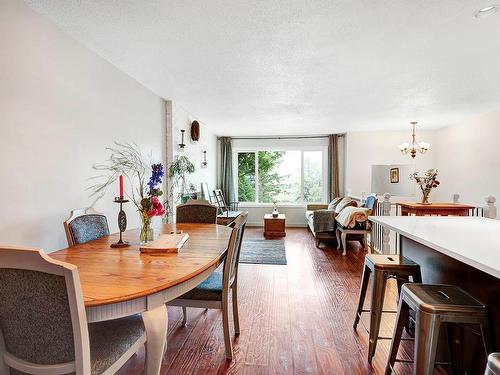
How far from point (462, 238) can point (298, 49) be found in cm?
192

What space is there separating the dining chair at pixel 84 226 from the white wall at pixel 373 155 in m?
5.55

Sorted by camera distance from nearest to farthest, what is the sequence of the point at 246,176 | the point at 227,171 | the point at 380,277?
the point at 380,277 → the point at 227,171 → the point at 246,176

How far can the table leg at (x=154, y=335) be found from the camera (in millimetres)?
1098

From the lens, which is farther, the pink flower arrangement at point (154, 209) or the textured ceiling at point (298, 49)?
the textured ceiling at point (298, 49)

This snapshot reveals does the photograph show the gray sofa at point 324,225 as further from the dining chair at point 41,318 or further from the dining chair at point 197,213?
the dining chair at point 41,318

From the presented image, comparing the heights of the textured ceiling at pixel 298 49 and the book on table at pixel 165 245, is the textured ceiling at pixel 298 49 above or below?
above

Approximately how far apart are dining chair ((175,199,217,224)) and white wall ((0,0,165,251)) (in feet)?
2.48

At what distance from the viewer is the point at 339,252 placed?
4.57m

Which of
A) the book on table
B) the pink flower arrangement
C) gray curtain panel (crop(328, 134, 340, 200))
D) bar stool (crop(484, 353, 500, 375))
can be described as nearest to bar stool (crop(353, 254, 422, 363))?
bar stool (crop(484, 353, 500, 375))

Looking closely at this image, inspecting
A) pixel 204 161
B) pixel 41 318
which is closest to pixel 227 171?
pixel 204 161

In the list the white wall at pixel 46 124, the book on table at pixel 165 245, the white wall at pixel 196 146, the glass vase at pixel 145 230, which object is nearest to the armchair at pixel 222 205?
the white wall at pixel 196 146

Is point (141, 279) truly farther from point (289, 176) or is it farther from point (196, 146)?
point (289, 176)

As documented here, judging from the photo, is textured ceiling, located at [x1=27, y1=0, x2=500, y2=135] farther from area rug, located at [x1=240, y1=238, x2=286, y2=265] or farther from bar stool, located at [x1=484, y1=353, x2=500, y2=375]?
area rug, located at [x1=240, y1=238, x2=286, y2=265]

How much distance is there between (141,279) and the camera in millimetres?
1150
